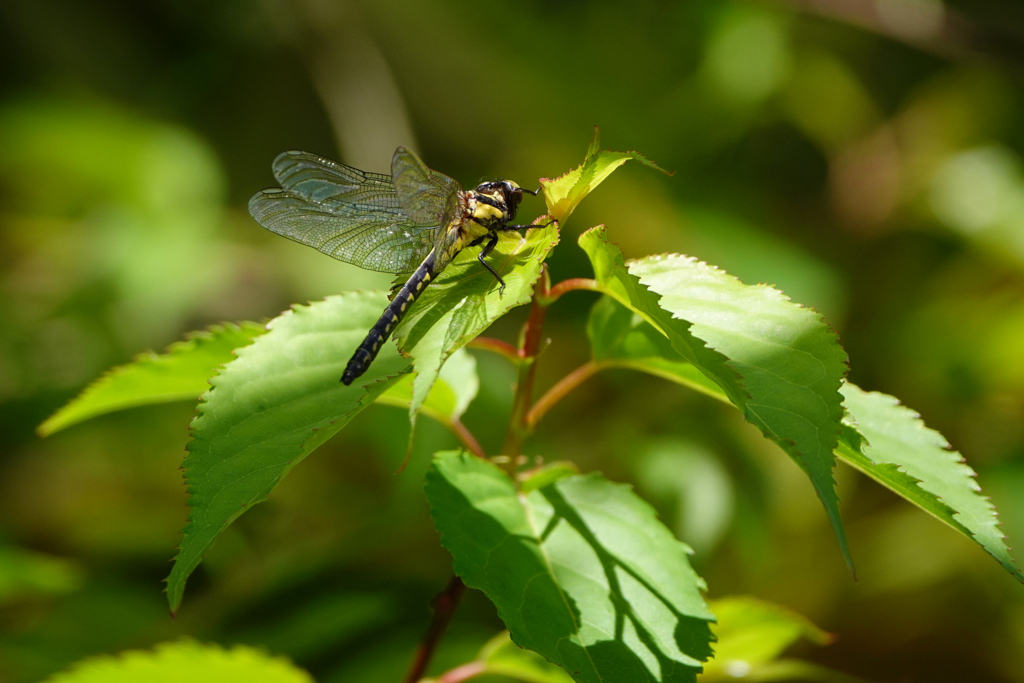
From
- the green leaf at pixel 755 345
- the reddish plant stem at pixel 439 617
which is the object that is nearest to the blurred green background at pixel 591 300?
the reddish plant stem at pixel 439 617

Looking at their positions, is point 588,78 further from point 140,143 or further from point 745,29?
point 140,143

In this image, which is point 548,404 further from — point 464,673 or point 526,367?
point 464,673

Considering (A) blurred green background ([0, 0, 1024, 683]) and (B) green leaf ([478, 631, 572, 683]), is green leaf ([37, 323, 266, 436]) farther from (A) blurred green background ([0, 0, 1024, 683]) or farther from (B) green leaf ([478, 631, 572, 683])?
(A) blurred green background ([0, 0, 1024, 683])

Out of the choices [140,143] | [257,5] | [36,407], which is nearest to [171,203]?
[140,143]

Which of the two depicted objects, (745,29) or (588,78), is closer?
(745,29)

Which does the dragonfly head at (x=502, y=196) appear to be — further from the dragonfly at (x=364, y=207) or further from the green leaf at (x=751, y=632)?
the green leaf at (x=751, y=632)

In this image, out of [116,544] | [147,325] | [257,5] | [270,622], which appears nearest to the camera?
[270,622]
